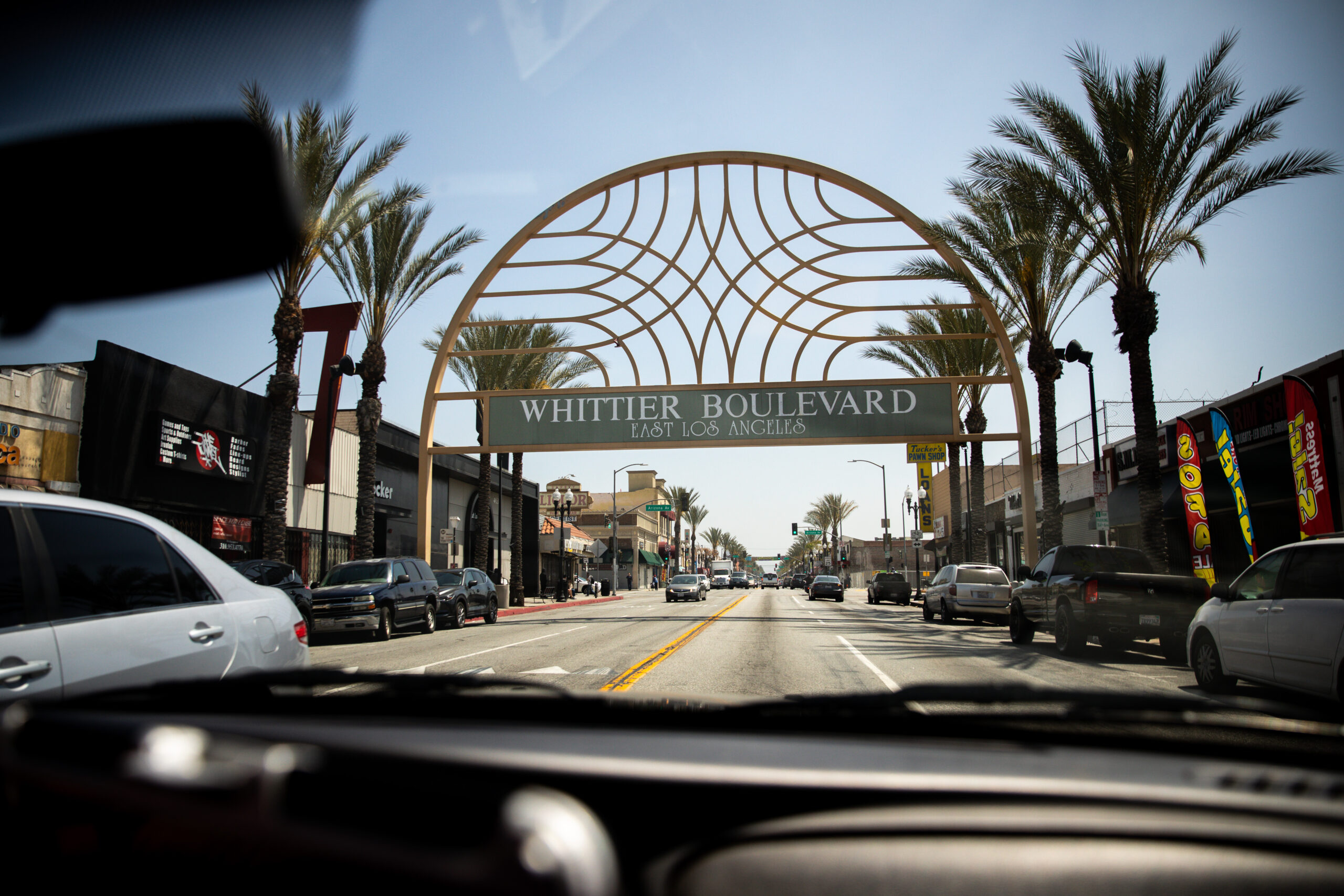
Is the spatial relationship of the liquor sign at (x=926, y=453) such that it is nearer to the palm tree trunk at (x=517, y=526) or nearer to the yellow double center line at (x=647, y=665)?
the palm tree trunk at (x=517, y=526)

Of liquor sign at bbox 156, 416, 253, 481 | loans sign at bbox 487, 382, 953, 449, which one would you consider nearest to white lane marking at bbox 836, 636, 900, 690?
loans sign at bbox 487, 382, 953, 449

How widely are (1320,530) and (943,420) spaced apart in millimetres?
9398

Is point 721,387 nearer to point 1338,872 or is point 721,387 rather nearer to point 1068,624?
point 1068,624

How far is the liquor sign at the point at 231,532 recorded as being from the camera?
23953 mm

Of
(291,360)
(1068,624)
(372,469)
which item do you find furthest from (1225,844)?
(372,469)

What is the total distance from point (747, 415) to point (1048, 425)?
27.0ft

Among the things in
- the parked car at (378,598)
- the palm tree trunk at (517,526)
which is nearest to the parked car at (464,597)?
the parked car at (378,598)

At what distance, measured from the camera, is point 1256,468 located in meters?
21.3

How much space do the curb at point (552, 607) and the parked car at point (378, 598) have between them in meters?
9.91

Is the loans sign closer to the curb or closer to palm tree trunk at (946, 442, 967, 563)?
palm tree trunk at (946, 442, 967, 563)

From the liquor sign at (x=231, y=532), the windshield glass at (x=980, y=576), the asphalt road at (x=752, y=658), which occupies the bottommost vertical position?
the asphalt road at (x=752, y=658)

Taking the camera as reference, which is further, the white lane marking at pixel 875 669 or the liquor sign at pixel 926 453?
the liquor sign at pixel 926 453

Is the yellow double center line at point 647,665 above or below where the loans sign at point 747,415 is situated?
below

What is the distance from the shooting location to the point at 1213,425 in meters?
20.2
